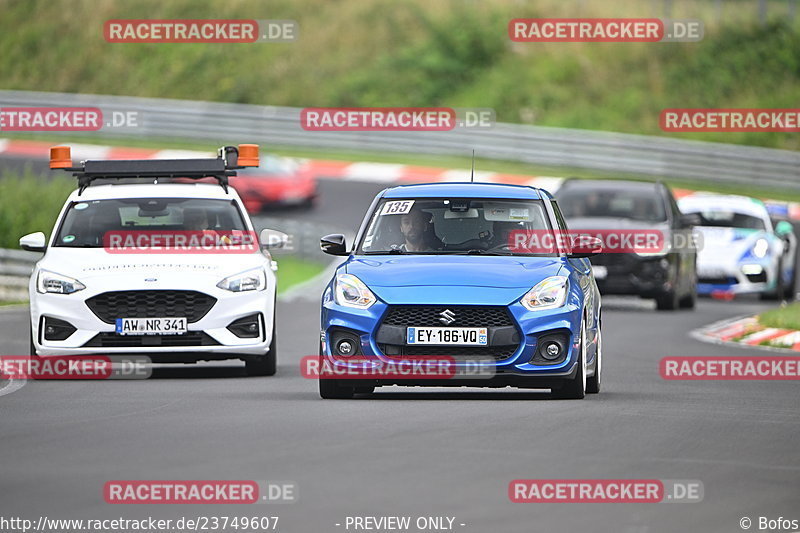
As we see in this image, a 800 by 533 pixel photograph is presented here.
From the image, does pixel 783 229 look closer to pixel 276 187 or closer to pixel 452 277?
pixel 276 187

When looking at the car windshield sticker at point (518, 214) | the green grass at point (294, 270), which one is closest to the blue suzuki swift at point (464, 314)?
the car windshield sticker at point (518, 214)

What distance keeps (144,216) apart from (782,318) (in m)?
8.48

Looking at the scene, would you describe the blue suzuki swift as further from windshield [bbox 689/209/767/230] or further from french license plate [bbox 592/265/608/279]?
windshield [bbox 689/209/767/230]

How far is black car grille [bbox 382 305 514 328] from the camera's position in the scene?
12297 millimetres

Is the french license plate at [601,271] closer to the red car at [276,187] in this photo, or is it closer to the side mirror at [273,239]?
the side mirror at [273,239]

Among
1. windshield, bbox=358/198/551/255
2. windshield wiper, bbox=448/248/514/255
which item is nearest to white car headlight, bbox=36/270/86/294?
windshield, bbox=358/198/551/255

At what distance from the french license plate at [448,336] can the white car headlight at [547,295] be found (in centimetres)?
38

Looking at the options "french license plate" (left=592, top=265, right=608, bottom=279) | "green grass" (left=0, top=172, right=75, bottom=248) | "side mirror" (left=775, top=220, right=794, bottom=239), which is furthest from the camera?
"green grass" (left=0, top=172, right=75, bottom=248)

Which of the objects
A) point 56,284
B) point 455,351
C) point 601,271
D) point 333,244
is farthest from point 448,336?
point 601,271

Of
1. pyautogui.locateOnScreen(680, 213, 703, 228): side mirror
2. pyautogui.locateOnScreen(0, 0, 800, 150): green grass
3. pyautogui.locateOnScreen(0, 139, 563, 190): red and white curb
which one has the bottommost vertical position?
pyautogui.locateOnScreen(680, 213, 703, 228): side mirror

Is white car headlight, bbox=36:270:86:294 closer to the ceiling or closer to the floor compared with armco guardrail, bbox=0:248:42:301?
closer to the ceiling

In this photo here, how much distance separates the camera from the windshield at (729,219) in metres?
26.9

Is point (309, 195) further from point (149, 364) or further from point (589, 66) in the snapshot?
point (149, 364)

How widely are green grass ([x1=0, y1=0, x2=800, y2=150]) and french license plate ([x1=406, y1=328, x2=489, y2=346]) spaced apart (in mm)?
32711
